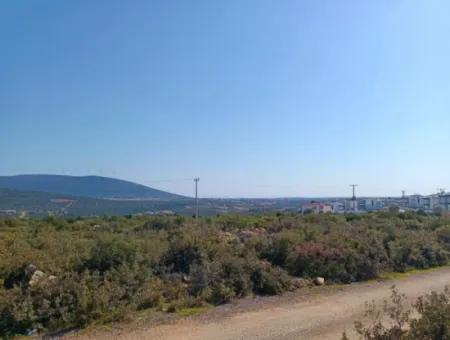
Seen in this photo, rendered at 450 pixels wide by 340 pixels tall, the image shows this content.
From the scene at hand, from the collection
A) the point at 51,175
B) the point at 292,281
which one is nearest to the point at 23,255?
the point at 292,281

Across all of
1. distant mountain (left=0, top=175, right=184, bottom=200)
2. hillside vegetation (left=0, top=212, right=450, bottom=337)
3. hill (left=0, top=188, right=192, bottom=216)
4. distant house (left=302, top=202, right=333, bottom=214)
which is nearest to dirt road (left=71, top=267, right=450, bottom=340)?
hillside vegetation (left=0, top=212, right=450, bottom=337)

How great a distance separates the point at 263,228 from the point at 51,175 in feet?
453

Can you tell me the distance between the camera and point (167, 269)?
460 inches

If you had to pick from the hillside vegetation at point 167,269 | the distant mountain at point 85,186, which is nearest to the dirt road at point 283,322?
the hillside vegetation at point 167,269

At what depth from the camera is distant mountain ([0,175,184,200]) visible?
12681 centimetres

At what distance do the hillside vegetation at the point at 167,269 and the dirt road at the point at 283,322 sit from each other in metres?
0.98

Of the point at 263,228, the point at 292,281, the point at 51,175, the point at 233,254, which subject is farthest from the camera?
the point at 51,175

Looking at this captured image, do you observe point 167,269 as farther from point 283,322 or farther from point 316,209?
point 316,209

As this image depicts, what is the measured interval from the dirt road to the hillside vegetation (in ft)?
3.23

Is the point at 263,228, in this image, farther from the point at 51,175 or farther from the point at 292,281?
the point at 51,175

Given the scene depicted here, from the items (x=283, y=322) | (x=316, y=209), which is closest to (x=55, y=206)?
(x=316, y=209)

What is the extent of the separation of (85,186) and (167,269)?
128 m

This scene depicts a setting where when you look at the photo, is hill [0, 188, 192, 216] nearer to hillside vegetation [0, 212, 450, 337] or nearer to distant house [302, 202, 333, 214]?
distant house [302, 202, 333, 214]

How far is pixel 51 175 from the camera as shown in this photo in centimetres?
14562
